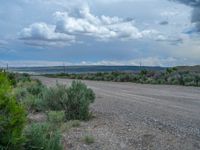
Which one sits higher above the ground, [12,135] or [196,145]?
[12,135]

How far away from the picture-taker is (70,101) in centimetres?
1459

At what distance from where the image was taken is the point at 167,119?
15.6 metres

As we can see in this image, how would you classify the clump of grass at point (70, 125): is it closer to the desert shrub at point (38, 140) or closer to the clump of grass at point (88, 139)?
the clump of grass at point (88, 139)

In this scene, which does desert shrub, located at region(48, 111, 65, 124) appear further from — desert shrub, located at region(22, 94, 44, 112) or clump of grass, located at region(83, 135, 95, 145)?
desert shrub, located at region(22, 94, 44, 112)

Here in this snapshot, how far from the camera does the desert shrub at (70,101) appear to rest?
14242mm

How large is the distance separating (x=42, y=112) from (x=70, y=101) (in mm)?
1499

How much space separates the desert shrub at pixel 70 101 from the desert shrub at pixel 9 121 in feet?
22.1

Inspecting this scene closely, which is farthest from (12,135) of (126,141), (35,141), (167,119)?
(167,119)

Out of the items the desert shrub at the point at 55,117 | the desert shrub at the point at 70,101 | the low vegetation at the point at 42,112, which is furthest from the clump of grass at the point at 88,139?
the desert shrub at the point at 70,101

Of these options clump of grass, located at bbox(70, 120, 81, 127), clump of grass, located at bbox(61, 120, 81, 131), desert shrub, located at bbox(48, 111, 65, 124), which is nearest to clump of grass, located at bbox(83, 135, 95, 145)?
clump of grass, located at bbox(61, 120, 81, 131)

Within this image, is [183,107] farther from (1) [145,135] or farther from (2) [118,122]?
(1) [145,135]

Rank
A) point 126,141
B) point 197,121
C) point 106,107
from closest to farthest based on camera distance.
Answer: point 126,141 → point 197,121 → point 106,107

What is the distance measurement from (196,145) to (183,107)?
28.8 ft

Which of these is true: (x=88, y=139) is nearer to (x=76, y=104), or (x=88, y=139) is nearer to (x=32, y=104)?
(x=76, y=104)
